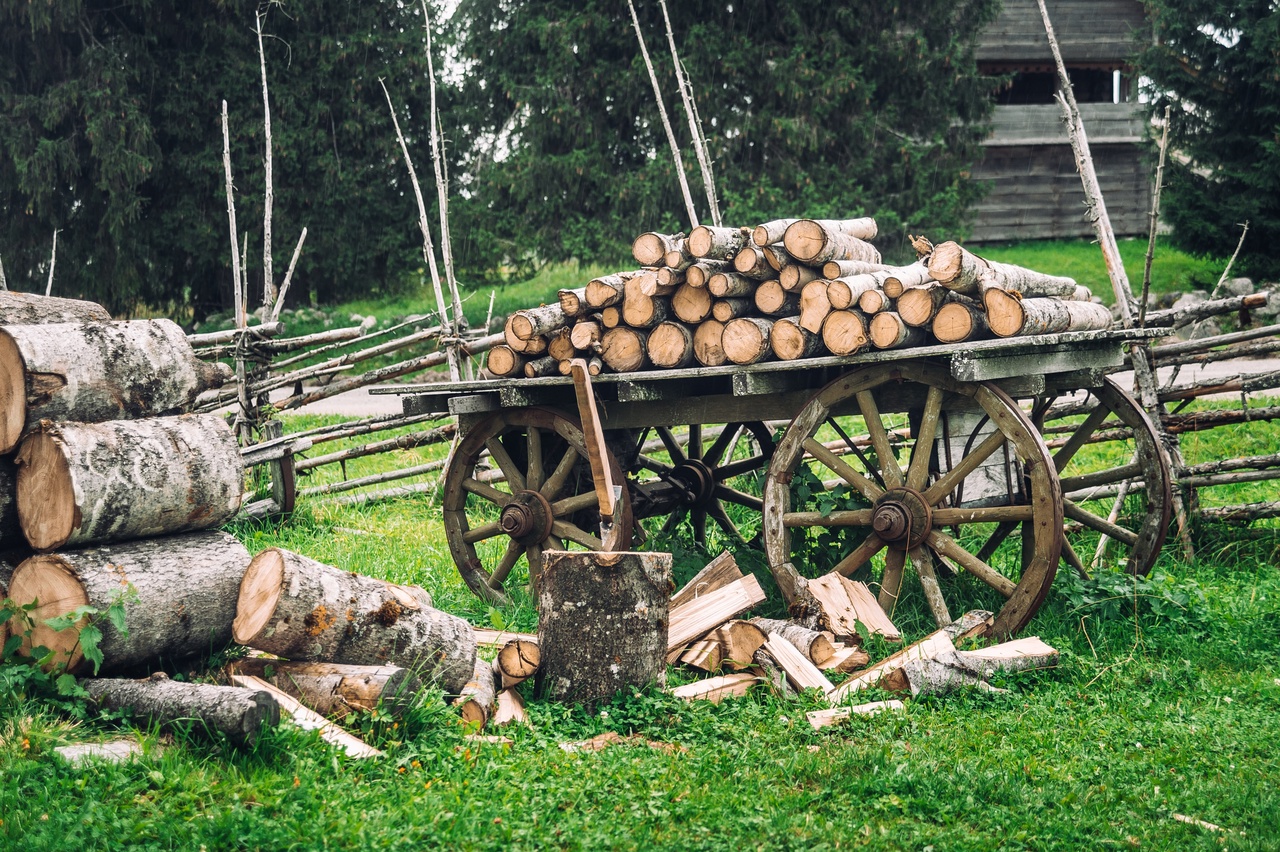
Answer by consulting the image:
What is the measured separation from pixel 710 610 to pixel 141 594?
2492 mm

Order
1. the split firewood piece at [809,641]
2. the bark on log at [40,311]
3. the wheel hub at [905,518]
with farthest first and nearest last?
the wheel hub at [905,518] → the split firewood piece at [809,641] → the bark on log at [40,311]

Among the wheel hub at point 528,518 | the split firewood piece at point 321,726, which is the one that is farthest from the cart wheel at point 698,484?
the split firewood piece at point 321,726

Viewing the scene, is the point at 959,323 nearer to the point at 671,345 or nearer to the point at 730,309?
the point at 730,309

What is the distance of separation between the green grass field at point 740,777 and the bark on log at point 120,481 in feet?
2.00

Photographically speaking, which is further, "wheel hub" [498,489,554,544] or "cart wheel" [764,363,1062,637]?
"wheel hub" [498,489,554,544]

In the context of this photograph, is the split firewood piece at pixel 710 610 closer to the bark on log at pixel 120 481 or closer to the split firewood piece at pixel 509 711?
the split firewood piece at pixel 509 711

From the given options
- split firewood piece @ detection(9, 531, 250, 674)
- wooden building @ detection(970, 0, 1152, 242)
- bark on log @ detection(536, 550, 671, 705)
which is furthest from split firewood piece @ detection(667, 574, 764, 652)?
wooden building @ detection(970, 0, 1152, 242)

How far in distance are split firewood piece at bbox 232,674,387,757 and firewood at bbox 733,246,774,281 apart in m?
2.96

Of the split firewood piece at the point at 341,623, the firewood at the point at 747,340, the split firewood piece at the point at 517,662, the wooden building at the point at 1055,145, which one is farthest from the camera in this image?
the wooden building at the point at 1055,145

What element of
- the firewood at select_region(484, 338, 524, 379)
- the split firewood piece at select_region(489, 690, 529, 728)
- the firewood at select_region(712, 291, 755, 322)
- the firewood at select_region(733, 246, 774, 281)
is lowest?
the split firewood piece at select_region(489, 690, 529, 728)

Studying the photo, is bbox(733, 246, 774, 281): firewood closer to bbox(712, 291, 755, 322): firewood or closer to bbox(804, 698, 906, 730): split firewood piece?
bbox(712, 291, 755, 322): firewood

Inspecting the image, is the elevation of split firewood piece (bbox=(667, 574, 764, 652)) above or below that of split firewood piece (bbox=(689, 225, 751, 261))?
below

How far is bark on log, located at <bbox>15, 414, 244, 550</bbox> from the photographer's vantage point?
4047 millimetres

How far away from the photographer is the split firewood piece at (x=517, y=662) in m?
4.65
